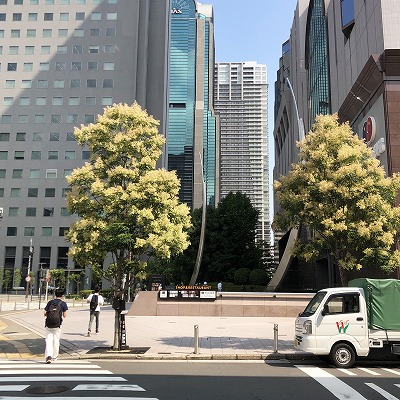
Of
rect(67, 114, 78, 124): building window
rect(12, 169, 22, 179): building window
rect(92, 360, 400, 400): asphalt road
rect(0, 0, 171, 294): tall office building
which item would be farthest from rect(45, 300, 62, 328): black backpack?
rect(12, 169, 22, 179): building window

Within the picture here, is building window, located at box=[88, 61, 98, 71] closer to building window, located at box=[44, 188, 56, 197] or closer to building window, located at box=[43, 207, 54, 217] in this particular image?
building window, located at box=[44, 188, 56, 197]

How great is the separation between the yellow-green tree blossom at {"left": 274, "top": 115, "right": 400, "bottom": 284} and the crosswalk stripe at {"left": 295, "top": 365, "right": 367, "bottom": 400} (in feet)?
15.0

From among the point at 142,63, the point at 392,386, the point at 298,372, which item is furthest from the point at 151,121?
the point at 142,63

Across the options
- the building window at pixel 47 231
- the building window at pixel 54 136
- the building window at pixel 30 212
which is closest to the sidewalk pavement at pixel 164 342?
the building window at pixel 47 231

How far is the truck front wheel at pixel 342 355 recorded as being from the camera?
1091 centimetres

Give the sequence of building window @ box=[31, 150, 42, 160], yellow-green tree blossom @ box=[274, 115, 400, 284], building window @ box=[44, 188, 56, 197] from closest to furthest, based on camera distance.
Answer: yellow-green tree blossom @ box=[274, 115, 400, 284]
building window @ box=[44, 188, 56, 197]
building window @ box=[31, 150, 42, 160]

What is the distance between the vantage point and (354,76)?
31359mm

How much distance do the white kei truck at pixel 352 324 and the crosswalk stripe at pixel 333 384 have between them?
56 cm

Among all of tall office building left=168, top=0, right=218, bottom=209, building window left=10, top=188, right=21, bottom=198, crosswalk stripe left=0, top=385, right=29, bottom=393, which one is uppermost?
tall office building left=168, top=0, right=218, bottom=209

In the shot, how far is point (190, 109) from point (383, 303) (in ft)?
550

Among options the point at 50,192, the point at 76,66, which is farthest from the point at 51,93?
the point at 50,192

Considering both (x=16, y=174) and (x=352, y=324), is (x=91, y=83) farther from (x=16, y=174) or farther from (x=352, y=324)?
(x=352, y=324)

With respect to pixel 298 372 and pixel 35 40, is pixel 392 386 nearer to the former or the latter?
pixel 298 372

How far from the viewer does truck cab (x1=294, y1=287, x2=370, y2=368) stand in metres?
10.9
